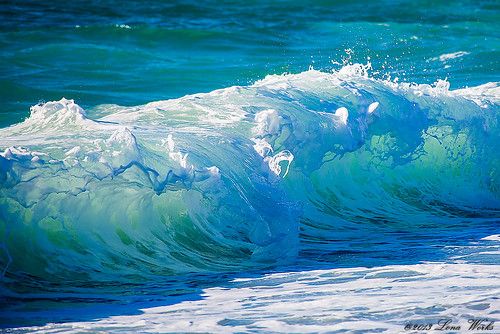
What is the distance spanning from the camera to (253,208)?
19.9 feet

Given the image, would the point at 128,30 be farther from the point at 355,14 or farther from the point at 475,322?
the point at 475,322

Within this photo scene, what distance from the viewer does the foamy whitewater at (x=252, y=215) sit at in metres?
4.73

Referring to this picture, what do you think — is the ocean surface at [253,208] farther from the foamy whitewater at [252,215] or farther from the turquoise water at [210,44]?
the turquoise water at [210,44]

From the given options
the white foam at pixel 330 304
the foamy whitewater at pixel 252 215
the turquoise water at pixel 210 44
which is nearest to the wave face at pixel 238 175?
the foamy whitewater at pixel 252 215

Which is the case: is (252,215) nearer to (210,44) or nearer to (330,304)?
(330,304)

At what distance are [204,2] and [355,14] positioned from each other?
3.46 meters

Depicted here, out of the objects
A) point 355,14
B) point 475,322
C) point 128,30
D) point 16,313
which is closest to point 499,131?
point 475,322

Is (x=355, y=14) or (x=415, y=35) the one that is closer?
(x=415, y=35)

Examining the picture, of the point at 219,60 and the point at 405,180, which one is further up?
the point at 219,60

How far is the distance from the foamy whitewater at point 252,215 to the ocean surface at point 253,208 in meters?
0.01

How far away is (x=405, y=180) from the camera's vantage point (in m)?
8.27

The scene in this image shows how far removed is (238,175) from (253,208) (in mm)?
292

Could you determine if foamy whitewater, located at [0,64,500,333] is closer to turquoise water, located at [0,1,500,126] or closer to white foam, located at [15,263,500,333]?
white foam, located at [15,263,500,333]

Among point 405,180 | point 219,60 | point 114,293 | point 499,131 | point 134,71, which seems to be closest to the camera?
point 114,293
